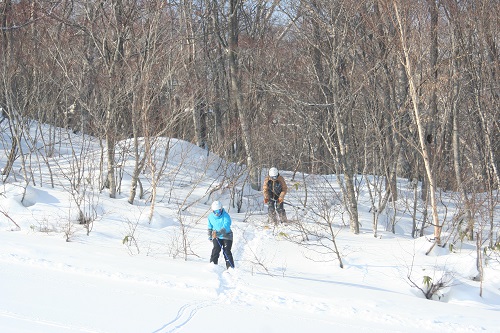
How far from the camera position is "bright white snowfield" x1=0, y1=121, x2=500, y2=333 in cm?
611

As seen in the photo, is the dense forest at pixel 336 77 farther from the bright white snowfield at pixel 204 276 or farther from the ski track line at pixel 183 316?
the ski track line at pixel 183 316

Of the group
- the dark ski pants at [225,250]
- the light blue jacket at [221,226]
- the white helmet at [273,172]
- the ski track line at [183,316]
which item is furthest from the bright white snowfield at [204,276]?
the white helmet at [273,172]

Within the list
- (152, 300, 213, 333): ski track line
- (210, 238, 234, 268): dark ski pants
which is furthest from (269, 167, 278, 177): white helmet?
(152, 300, 213, 333): ski track line

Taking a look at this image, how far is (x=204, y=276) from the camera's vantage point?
26.2ft

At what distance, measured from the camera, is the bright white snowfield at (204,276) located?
240 inches

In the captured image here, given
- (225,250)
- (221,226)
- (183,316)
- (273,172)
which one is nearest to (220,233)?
(221,226)

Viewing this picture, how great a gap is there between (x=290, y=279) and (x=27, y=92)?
9596mm

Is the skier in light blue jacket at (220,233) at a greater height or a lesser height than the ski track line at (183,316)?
greater

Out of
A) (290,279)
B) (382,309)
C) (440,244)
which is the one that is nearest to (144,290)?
(290,279)

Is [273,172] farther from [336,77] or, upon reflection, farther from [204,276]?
[204,276]

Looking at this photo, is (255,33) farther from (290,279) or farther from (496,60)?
(290,279)

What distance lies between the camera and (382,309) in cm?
697

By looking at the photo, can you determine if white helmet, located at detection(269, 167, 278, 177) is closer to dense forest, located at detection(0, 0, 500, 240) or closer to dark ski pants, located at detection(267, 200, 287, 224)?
dark ski pants, located at detection(267, 200, 287, 224)

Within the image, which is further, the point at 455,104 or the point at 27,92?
the point at 27,92
